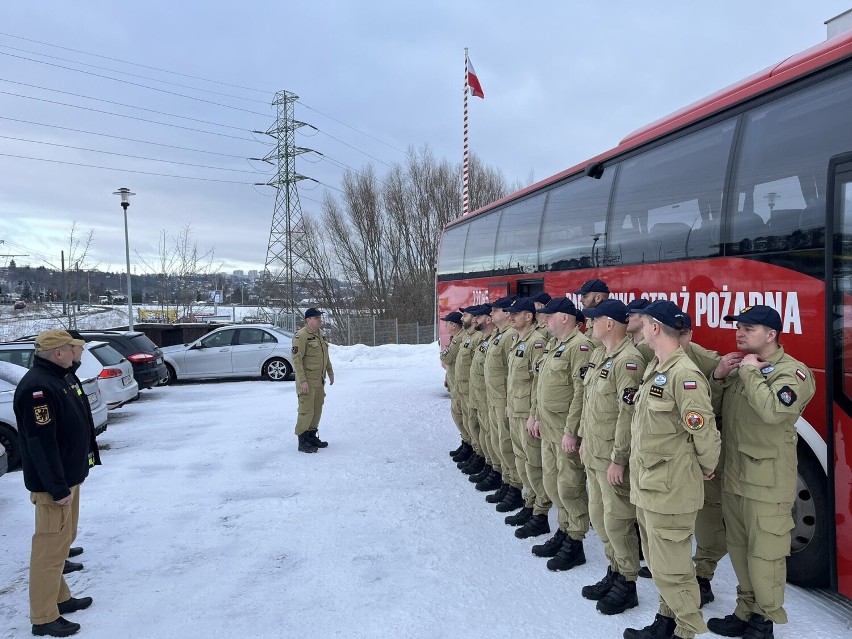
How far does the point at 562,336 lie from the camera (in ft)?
14.3

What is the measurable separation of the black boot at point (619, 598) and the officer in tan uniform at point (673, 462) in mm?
359

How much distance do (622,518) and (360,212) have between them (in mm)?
30052

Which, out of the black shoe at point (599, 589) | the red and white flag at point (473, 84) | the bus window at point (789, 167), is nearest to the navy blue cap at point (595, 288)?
the bus window at point (789, 167)

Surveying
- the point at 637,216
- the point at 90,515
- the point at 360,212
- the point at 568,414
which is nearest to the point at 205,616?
the point at 90,515

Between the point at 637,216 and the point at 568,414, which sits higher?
the point at 637,216

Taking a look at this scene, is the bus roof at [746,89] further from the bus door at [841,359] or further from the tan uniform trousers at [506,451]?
the tan uniform trousers at [506,451]

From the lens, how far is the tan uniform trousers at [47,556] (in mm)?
3375

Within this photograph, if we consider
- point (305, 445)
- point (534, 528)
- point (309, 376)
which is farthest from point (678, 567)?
point (309, 376)

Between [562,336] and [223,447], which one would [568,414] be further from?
[223,447]

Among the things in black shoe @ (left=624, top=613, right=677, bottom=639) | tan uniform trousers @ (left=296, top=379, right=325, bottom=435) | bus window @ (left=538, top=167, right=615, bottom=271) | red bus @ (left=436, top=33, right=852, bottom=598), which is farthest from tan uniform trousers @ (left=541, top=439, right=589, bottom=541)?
tan uniform trousers @ (left=296, top=379, right=325, bottom=435)

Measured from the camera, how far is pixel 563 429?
4219 mm

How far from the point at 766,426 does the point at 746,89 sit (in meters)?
2.61

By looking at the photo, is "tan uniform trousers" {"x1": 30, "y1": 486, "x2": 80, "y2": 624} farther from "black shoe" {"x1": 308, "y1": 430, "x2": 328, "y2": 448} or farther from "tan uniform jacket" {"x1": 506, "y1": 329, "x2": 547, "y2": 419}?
"black shoe" {"x1": 308, "y1": 430, "x2": 328, "y2": 448}

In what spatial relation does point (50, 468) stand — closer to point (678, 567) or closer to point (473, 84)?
point (678, 567)
